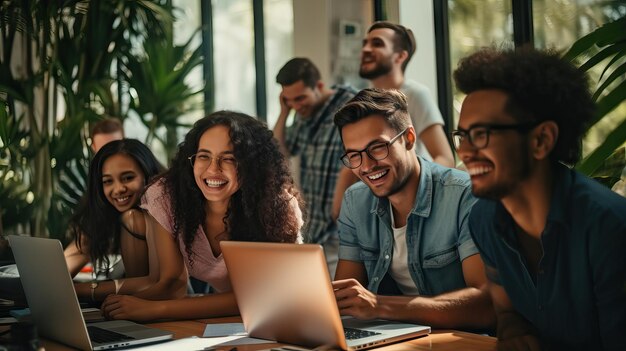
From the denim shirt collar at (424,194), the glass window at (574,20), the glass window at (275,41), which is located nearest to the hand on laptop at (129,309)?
the denim shirt collar at (424,194)

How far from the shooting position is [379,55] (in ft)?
13.9

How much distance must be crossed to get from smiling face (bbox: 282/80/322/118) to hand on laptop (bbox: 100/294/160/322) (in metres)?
2.12

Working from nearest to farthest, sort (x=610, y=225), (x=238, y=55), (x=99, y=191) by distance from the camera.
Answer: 1. (x=610, y=225)
2. (x=99, y=191)
3. (x=238, y=55)

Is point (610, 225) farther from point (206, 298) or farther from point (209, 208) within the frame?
point (209, 208)

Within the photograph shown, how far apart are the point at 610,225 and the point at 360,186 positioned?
1161 millimetres

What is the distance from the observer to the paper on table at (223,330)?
2.25 meters

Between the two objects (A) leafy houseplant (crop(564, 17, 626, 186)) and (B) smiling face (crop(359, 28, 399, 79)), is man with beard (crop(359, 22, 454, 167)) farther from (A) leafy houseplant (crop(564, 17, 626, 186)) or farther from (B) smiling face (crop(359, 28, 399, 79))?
(A) leafy houseplant (crop(564, 17, 626, 186))

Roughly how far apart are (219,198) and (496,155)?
4.03ft

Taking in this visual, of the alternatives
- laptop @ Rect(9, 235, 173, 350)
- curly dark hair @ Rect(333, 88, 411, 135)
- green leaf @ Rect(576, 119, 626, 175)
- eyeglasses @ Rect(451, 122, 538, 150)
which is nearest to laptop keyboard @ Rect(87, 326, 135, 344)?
laptop @ Rect(9, 235, 173, 350)

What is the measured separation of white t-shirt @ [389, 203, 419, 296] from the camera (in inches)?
105

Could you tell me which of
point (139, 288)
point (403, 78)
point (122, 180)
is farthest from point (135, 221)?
point (403, 78)

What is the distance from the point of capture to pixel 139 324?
2.44m

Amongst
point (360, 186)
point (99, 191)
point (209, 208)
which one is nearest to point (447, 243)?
point (360, 186)

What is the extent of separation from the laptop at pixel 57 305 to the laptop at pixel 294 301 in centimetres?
28
